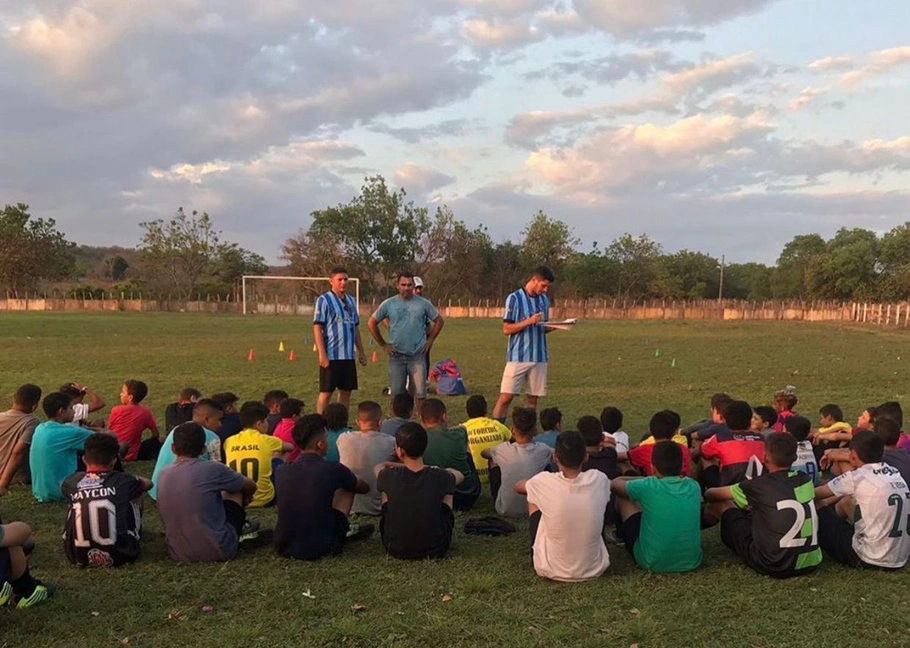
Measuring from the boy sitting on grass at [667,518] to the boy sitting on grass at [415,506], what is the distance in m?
1.31

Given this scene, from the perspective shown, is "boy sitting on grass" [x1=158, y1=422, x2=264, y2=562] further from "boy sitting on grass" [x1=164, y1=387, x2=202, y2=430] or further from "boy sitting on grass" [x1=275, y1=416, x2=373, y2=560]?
"boy sitting on grass" [x1=164, y1=387, x2=202, y2=430]

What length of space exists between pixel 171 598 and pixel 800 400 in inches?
457

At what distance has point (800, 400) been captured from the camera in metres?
12.7

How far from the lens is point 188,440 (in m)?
4.93

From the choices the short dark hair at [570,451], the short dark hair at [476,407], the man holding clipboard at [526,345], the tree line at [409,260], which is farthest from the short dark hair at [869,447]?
the tree line at [409,260]

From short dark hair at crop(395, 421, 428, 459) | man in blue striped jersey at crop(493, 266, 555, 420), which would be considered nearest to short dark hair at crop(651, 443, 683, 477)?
short dark hair at crop(395, 421, 428, 459)

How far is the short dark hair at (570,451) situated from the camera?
456 centimetres

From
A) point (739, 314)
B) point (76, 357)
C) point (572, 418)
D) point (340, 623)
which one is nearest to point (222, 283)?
point (739, 314)

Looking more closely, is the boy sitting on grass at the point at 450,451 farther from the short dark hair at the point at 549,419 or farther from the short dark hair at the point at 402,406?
the short dark hair at the point at 549,419

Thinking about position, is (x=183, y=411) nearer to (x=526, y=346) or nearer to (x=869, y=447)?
(x=526, y=346)

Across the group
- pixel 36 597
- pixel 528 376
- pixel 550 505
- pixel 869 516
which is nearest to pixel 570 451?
pixel 550 505

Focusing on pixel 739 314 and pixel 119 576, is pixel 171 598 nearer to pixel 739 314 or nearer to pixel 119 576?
pixel 119 576

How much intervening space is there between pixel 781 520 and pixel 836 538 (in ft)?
2.09

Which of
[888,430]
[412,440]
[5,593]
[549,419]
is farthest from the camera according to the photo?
[549,419]
